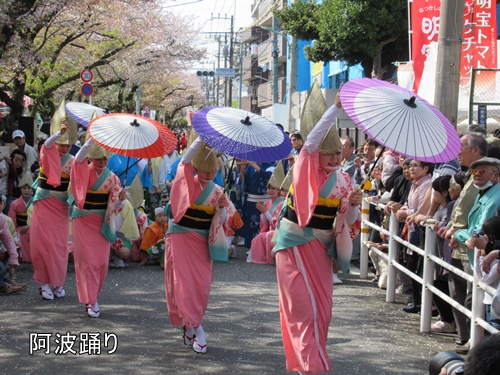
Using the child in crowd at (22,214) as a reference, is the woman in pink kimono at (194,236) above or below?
above

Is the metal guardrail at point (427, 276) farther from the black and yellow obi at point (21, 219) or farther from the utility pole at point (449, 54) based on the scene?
the black and yellow obi at point (21, 219)

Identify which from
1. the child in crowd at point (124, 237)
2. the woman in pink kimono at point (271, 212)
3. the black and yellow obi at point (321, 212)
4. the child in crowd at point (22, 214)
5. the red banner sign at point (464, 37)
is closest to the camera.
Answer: the black and yellow obi at point (321, 212)

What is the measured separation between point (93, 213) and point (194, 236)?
1745 mm

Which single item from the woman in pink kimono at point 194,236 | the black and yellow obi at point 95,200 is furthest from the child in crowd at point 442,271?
the black and yellow obi at point 95,200

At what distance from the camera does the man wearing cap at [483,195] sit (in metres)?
6.03

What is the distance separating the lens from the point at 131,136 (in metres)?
7.65

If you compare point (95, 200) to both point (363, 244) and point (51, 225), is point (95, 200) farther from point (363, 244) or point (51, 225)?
point (363, 244)

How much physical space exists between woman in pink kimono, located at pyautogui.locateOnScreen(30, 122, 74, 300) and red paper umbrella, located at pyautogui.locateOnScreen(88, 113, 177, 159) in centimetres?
124

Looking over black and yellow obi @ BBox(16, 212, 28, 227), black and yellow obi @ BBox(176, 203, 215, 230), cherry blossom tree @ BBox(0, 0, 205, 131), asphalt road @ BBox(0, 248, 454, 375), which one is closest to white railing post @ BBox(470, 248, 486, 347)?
asphalt road @ BBox(0, 248, 454, 375)

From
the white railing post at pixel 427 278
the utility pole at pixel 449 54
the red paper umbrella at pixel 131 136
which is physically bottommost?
the white railing post at pixel 427 278

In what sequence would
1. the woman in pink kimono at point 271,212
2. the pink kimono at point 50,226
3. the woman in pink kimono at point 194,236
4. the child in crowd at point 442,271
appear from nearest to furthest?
the woman in pink kimono at point 194,236, the child in crowd at point 442,271, the pink kimono at point 50,226, the woman in pink kimono at point 271,212

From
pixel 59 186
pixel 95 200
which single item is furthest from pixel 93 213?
pixel 59 186

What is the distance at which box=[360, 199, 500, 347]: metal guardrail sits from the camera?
600 cm

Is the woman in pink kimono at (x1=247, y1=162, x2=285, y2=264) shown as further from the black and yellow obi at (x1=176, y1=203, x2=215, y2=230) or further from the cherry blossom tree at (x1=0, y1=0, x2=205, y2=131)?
the cherry blossom tree at (x1=0, y1=0, x2=205, y2=131)
